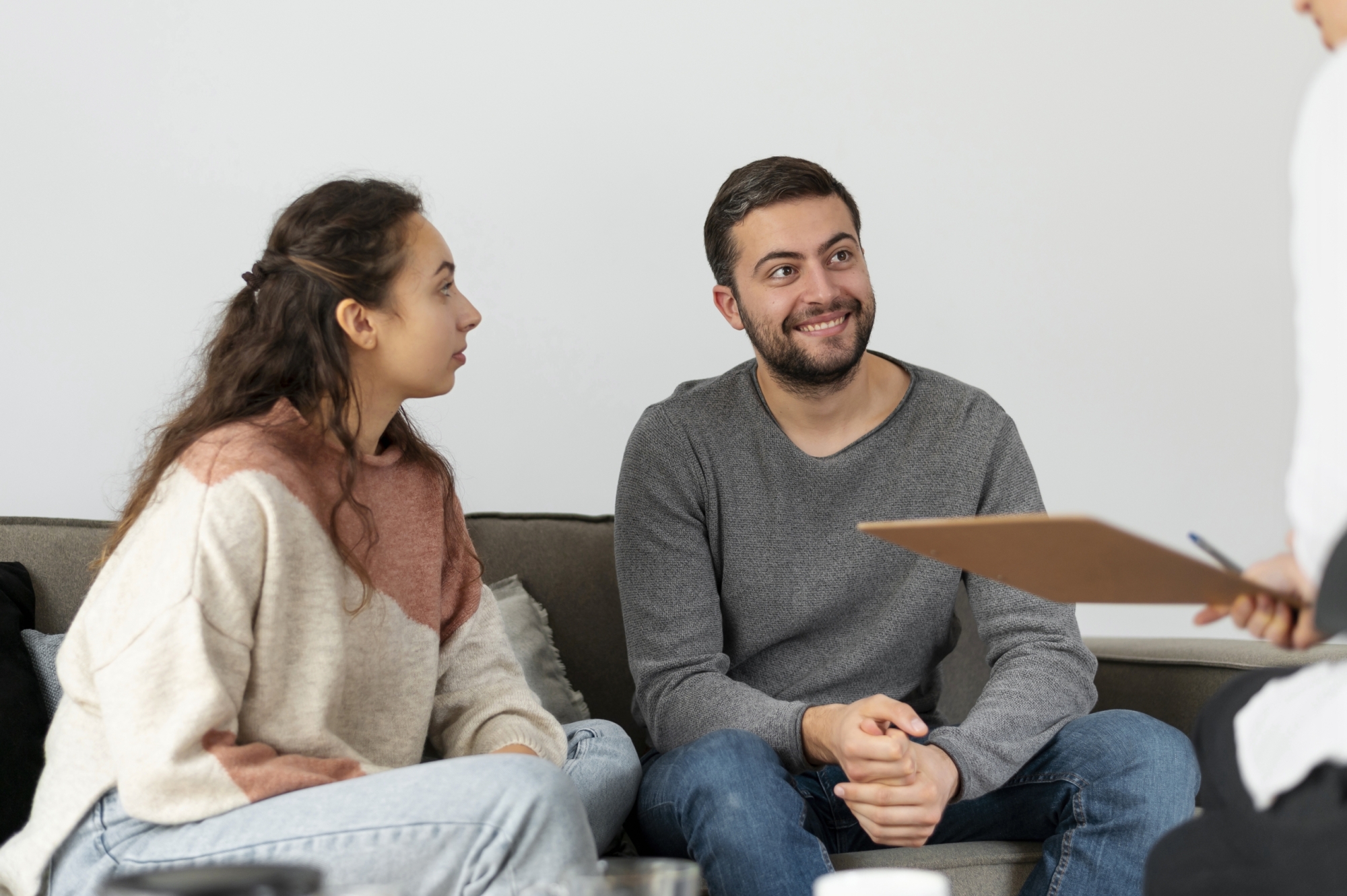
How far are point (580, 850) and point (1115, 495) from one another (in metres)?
1.73

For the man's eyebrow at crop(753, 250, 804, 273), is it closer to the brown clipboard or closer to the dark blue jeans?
the dark blue jeans

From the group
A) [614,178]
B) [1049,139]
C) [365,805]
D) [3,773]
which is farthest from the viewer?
[1049,139]

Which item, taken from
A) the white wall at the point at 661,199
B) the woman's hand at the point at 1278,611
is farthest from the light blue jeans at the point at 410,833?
the white wall at the point at 661,199

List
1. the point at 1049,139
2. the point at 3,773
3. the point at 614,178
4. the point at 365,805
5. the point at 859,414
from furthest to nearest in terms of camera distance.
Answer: the point at 1049,139 < the point at 614,178 < the point at 859,414 < the point at 3,773 < the point at 365,805

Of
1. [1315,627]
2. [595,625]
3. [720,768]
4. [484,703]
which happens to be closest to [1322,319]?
[1315,627]

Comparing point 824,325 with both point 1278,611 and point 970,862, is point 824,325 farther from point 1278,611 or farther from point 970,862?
point 1278,611

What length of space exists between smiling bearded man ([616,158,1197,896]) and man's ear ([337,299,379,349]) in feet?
1.68

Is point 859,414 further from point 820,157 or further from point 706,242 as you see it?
point 820,157

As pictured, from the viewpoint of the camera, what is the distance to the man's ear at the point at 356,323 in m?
1.30

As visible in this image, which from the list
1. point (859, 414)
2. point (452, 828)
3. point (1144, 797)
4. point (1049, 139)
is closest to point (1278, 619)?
point (1144, 797)

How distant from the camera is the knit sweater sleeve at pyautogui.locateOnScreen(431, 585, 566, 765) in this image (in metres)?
1.39

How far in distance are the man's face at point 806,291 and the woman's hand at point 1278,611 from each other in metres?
0.83

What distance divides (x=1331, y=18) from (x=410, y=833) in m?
0.92

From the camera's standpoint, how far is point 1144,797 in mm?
1415
